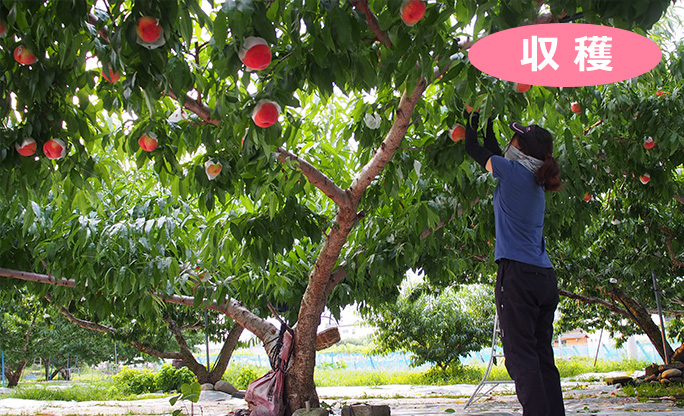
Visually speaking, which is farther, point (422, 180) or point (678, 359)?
point (678, 359)

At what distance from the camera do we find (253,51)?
58.6 inches

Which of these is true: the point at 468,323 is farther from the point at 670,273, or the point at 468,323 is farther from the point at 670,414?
the point at 670,414

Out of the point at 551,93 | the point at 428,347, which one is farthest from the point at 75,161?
the point at 428,347

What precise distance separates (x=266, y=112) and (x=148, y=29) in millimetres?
488

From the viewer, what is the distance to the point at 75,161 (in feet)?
7.25

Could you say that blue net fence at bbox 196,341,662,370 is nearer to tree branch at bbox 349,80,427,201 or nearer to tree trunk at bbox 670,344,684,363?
tree trunk at bbox 670,344,684,363

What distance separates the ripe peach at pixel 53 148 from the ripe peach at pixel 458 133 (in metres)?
1.62

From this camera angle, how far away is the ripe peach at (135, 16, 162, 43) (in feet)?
4.64

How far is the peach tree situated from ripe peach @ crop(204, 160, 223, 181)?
15mm

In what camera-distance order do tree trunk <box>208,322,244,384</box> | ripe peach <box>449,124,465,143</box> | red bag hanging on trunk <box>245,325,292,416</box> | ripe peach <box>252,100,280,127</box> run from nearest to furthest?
ripe peach <box>252,100,280,127</box>
ripe peach <box>449,124,465,143</box>
red bag hanging on trunk <box>245,325,292,416</box>
tree trunk <box>208,322,244,384</box>

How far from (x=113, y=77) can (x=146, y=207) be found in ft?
7.28

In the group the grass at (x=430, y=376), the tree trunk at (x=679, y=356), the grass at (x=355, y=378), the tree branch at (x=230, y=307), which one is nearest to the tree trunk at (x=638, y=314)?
the tree trunk at (x=679, y=356)

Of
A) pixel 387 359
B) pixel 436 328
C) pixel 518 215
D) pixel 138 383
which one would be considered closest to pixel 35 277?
pixel 518 215

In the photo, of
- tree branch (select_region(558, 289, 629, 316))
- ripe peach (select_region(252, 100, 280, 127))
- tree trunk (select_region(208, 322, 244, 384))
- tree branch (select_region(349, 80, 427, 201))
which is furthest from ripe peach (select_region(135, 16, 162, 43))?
tree trunk (select_region(208, 322, 244, 384))
